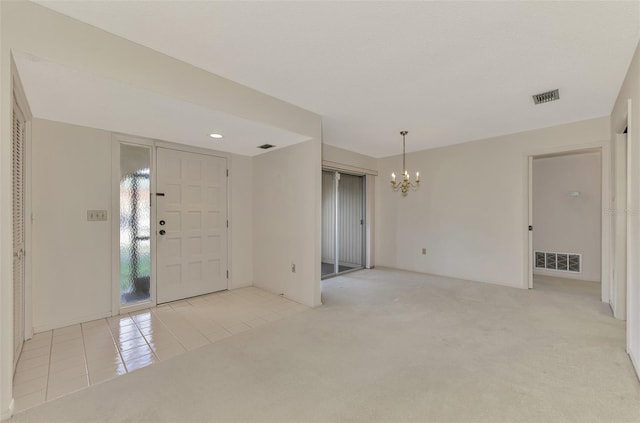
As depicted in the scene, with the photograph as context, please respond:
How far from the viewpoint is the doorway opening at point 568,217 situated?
4828 millimetres

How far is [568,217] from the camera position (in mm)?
5055

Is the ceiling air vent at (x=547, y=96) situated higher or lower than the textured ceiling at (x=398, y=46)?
lower

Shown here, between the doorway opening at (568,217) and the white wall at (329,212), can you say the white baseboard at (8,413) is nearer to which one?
the white wall at (329,212)

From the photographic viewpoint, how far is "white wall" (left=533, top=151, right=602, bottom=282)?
4.83m

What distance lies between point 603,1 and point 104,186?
4.59m

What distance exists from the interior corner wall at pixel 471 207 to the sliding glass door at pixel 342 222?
58 cm

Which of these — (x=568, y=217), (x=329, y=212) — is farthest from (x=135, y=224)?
(x=568, y=217)

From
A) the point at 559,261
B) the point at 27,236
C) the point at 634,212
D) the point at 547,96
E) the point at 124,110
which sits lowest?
the point at 559,261

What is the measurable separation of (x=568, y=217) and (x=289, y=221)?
5124mm

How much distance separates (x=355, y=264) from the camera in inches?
241

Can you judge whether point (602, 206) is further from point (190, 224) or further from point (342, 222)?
point (190, 224)

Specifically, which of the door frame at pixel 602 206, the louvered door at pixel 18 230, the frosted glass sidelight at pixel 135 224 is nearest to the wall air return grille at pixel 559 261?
the door frame at pixel 602 206

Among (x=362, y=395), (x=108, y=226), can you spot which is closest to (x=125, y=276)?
(x=108, y=226)

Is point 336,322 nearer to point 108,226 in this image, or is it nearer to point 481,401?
point 481,401
